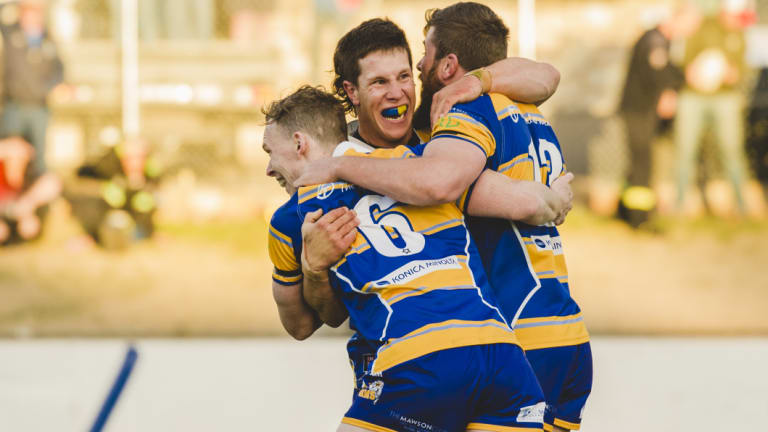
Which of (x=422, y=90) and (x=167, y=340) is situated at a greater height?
(x=422, y=90)

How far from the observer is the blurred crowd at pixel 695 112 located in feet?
28.0

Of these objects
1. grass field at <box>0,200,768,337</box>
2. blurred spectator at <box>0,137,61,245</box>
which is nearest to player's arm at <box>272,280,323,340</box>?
grass field at <box>0,200,768,337</box>

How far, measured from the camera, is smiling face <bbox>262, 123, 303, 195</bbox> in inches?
94.8

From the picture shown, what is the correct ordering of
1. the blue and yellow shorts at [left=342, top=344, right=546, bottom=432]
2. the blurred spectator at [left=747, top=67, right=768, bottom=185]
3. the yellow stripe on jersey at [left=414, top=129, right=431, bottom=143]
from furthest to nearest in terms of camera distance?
the blurred spectator at [left=747, top=67, right=768, bottom=185]
the yellow stripe on jersey at [left=414, top=129, right=431, bottom=143]
the blue and yellow shorts at [left=342, top=344, right=546, bottom=432]

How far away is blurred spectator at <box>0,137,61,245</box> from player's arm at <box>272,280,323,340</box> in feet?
21.6

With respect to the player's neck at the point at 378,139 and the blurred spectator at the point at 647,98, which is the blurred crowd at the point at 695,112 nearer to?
the blurred spectator at the point at 647,98

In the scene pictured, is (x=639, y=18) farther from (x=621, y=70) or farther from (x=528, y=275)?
(x=528, y=275)

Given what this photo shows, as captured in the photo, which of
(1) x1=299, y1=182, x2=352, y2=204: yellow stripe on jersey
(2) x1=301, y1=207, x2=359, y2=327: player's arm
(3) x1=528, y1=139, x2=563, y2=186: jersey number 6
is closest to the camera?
(2) x1=301, y1=207, x2=359, y2=327: player's arm

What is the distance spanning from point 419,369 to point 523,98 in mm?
909

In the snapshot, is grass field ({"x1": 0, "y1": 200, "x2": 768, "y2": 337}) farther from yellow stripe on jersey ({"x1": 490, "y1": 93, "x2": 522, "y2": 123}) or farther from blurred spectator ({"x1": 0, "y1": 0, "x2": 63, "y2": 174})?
yellow stripe on jersey ({"x1": 490, "y1": 93, "x2": 522, "y2": 123})

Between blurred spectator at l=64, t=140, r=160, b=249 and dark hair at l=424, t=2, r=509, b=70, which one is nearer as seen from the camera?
dark hair at l=424, t=2, r=509, b=70

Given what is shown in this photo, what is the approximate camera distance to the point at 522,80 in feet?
8.32

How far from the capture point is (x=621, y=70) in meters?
8.87

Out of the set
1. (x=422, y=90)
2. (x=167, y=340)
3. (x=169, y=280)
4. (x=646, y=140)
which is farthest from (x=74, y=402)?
(x=646, y=140)
